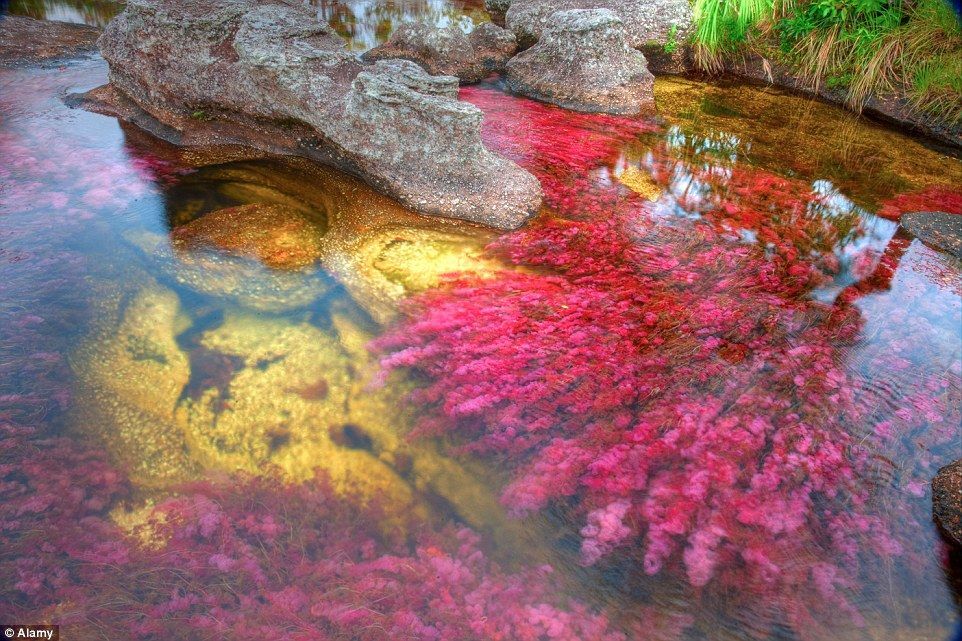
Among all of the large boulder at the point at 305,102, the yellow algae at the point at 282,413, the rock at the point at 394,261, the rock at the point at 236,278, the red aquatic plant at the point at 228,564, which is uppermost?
the large boulder at the point at 305,102

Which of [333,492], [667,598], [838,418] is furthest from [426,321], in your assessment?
[838,418]

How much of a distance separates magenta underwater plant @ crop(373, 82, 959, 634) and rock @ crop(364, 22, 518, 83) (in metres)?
4.25

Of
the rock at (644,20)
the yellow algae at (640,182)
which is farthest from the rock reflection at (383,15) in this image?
the yellow algae at (640,182)

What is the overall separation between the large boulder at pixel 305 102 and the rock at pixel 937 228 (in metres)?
3.55

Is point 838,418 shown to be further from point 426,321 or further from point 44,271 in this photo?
point 44,271

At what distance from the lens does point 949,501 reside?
246 cm

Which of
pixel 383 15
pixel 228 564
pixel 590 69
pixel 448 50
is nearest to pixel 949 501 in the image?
pixel 228 564

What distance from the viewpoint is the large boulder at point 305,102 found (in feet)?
14.8

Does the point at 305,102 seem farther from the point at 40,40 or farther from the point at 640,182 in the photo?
the point at 40,40

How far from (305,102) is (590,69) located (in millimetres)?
3917

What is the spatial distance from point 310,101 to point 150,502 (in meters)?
3.74

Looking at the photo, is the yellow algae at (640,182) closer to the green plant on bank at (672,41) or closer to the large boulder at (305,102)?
the large boulder at (305,102)

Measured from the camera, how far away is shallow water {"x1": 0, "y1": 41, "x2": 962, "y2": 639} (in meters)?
2.17

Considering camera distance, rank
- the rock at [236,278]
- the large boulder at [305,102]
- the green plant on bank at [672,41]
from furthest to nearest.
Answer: the green plant on bank at [672,41], the large boulder at [305,102], the rock at [236,278]
